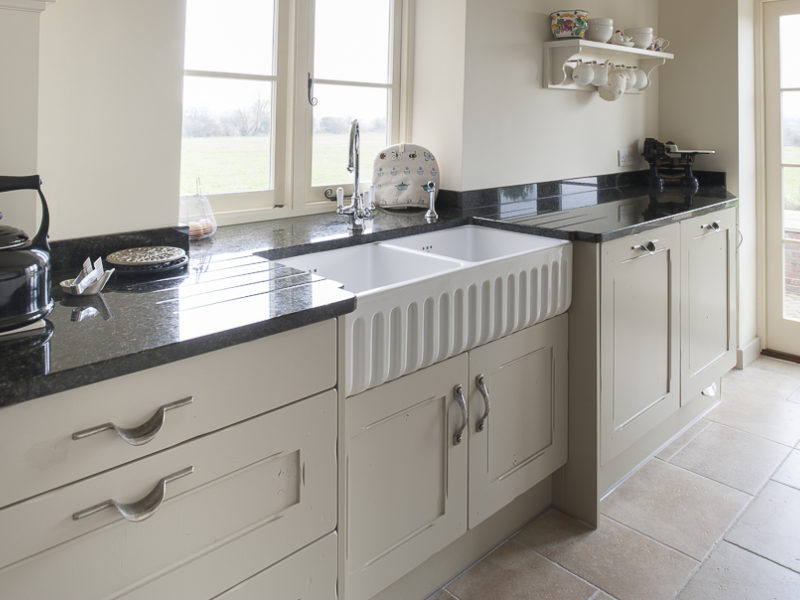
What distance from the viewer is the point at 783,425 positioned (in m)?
2.83

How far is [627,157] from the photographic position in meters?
3.38

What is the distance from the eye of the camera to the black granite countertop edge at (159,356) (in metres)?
0.87

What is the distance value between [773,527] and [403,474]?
1318 mm

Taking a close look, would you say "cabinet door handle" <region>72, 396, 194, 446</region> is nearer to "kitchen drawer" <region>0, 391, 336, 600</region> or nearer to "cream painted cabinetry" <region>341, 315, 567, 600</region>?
"kitchen drawer" <region>0, 391, 336, 600</region>

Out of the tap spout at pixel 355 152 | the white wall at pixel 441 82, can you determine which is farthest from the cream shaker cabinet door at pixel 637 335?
the tap spout at pixel 355 152

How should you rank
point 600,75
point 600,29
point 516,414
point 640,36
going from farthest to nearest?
point 640,36 → point 600,75 → point 600,29 → point 516,414

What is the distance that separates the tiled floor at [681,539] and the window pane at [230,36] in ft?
5.61

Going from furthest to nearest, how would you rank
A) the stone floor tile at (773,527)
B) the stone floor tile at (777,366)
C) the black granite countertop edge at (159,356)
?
the stone floor tile at (777,366)
the stone floor tile at (773,527)
the black granite countertop edge at (159,356)

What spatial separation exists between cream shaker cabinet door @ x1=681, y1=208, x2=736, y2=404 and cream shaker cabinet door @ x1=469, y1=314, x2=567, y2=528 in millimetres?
781

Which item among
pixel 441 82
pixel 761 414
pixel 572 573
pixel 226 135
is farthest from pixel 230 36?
pixel 761 414

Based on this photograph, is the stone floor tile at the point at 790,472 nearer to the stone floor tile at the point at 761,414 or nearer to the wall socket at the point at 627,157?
the stone floor tile at the point at 761,414

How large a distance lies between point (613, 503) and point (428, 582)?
803 millimetres

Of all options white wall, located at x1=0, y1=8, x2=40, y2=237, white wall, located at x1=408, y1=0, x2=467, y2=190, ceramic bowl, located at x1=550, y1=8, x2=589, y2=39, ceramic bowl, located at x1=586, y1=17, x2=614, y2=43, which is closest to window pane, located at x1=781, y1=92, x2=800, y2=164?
ceramic bowl, located at x1=586, y1=17, x2=614, y2=43

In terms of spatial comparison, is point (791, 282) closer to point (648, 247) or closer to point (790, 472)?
point (790, 472)
